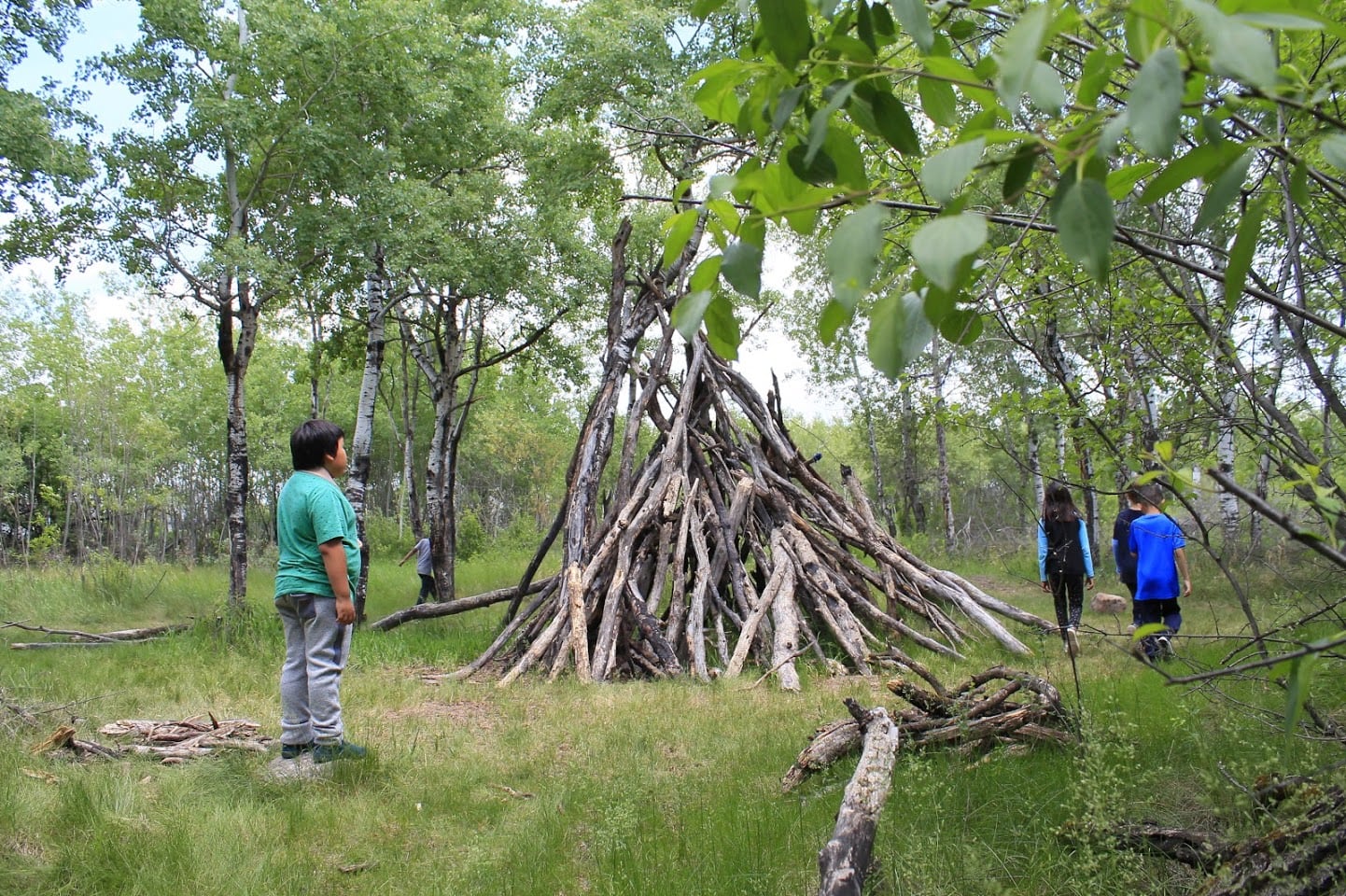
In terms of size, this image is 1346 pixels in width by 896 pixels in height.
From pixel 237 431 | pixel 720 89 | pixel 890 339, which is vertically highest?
pixel 237 431

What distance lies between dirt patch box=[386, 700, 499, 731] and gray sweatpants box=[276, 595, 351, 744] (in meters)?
1.15

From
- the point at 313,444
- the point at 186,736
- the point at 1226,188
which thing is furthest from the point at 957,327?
the point at 186,736

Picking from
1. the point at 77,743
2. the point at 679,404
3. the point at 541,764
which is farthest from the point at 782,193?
the point at 679,404

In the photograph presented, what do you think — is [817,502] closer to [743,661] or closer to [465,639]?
[743,661]

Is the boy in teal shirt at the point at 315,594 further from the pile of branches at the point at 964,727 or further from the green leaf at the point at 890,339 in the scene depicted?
the green leaf at the point at 890,339

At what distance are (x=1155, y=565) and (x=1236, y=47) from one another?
6.26 meters

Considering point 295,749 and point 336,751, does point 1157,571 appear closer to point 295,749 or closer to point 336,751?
point 336,751

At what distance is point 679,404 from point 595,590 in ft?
7.78

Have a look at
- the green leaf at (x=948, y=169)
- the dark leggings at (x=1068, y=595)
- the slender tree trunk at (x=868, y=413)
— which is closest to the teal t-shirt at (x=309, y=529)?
the green leaf at (x=948, y=169)

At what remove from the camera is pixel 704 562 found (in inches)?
305

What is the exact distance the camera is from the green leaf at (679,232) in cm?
107

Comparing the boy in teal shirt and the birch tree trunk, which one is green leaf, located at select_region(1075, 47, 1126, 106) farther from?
the birch tree trunk

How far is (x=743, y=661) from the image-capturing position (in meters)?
6.82

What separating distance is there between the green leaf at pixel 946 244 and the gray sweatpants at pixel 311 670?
4148 mm
